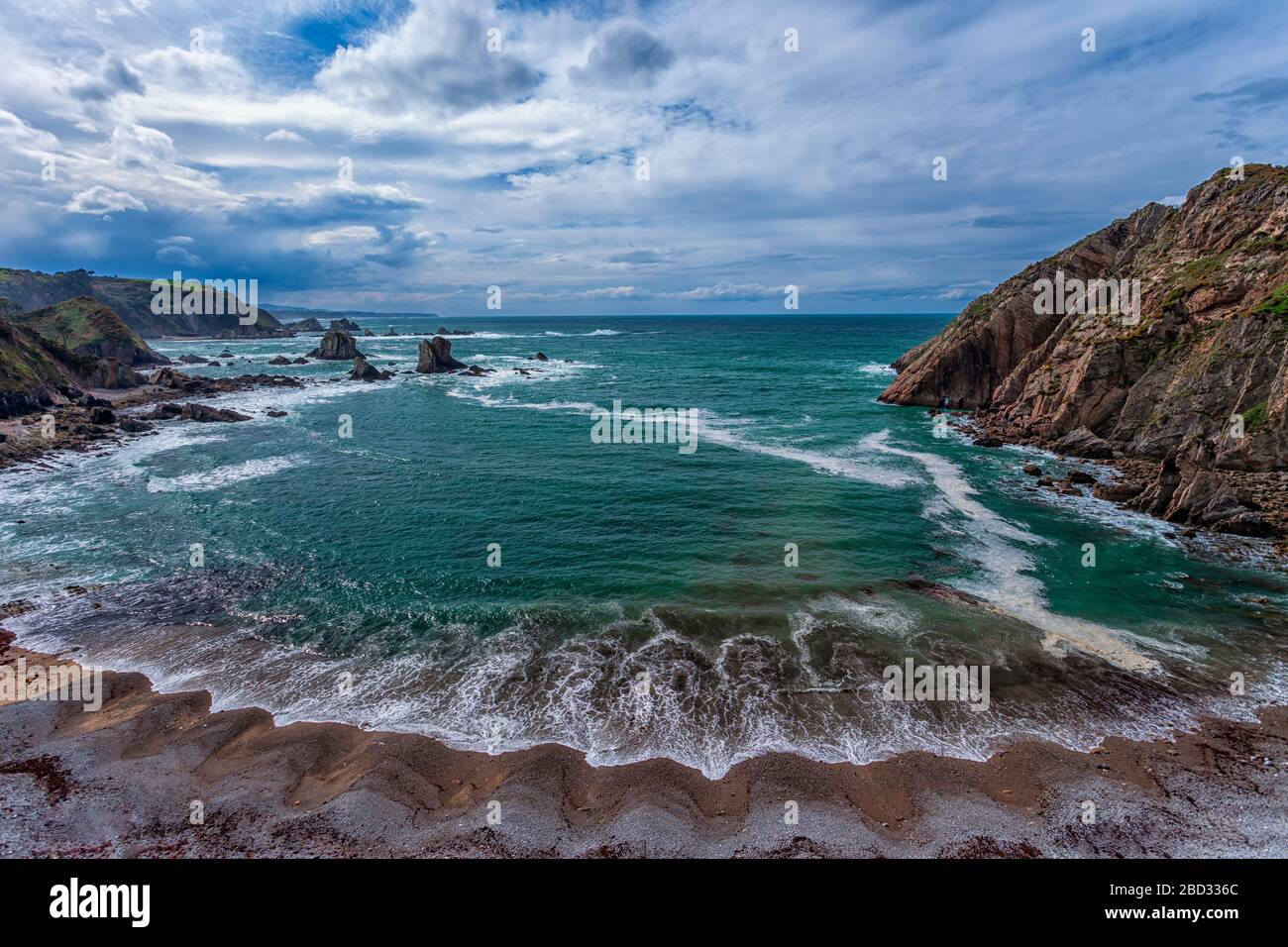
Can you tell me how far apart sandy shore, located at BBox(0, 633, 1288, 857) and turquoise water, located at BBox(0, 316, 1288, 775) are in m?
1.08

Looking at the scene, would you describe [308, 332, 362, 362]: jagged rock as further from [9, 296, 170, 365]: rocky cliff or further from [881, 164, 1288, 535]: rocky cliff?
[881, 164, 1288, 535]: rocky cliff

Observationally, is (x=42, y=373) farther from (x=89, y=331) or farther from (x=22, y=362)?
(x=89, y=331)

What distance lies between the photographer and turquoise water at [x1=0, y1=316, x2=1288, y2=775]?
20344mm

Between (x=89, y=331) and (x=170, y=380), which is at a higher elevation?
(x=89, y=331)

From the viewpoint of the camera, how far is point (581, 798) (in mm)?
16484

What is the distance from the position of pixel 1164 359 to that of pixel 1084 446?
29.3ft

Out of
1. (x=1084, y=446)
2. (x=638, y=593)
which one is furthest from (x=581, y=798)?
(x=1084, y=446)

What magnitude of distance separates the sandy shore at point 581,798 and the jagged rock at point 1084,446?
35533 millimetres

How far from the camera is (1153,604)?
26922 mm

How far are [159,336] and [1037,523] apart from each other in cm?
25328

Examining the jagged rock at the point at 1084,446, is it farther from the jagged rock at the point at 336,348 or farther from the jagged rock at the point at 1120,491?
the jagged rock at the point at 336,348

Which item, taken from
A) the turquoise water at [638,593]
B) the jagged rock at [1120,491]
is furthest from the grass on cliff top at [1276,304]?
the turquoise water at [638,593]

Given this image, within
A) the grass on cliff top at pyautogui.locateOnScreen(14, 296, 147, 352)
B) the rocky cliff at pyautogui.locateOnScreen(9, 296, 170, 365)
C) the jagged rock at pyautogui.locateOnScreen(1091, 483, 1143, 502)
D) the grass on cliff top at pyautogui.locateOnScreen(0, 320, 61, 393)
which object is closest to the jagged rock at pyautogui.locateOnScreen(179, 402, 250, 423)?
the grass on cliff top at pyautogui.locateOnScreen(0, 320, 61, 393)

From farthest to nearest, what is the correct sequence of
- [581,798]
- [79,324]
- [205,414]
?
[79,324] → [205,414] → [581,798]
